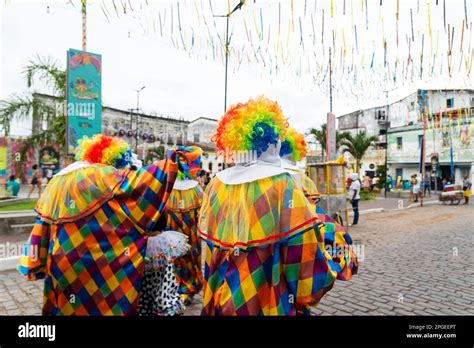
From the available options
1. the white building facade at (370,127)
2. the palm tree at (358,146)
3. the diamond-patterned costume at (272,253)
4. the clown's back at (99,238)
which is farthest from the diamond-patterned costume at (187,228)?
the white building facade at (370,127)

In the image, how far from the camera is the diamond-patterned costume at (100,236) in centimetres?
246

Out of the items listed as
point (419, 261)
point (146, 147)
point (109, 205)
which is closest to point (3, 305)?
point (109, 205)

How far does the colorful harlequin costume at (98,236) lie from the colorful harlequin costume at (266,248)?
0.69 metres

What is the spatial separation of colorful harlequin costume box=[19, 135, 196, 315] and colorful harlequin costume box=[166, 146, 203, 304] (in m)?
1.18

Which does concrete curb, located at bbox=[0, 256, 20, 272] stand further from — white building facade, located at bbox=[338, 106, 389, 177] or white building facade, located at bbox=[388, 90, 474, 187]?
white building facade, located at bbox=[338, 106, 389, 177]

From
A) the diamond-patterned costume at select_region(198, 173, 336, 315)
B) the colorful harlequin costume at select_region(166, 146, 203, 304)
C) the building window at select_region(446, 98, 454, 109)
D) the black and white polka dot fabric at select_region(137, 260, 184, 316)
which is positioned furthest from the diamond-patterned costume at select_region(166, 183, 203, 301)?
the building window at select_region(446, 98, 454, 109)

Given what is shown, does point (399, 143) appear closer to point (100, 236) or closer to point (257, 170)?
point (257, 170)

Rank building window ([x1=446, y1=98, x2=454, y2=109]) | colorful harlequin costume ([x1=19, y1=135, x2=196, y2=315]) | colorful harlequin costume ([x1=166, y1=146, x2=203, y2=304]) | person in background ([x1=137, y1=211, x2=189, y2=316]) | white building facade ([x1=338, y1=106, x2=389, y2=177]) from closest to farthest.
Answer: colorful harlequin costume ([x1=19, y1=135, x2=196, y2=315]), person in background ([x1=137, y1=211, x2=189, y2=316]), colorful harlequin costume ([x1=166, y1=146, x2=203, y2=304]), building window ([x1=446, y1=98, x2=454, y2=109]), white building facade ([x1=338, y1=106, x2=389, y2=177])

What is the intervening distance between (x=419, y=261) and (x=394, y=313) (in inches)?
102

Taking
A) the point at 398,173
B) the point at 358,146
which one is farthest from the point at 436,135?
the point at 358,146

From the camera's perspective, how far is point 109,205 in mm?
2477

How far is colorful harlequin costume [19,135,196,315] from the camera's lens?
8.07ft

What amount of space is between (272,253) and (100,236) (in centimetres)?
133

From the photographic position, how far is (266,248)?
195cm
